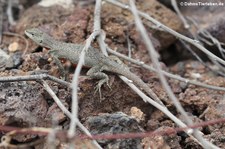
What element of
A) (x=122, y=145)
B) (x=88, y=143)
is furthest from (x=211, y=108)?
(x=88, y=143)

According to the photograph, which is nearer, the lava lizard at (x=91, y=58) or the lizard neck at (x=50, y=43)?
the lava lizard at (x=91, y=58)

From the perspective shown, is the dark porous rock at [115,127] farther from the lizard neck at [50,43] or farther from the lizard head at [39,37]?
the lizard head at [39,37]

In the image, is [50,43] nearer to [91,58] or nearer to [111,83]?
[91,58]

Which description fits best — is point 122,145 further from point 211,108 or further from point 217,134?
point 211,108

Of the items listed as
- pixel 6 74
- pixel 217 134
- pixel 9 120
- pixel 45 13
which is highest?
pixel 45 13

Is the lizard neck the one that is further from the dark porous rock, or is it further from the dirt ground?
the dark porous rock

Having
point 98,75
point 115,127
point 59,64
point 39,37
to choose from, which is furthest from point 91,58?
point 115,127

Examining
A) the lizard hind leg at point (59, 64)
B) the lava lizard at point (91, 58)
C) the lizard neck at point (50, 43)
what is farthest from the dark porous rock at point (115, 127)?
the lizard neck at point (50, 43)
